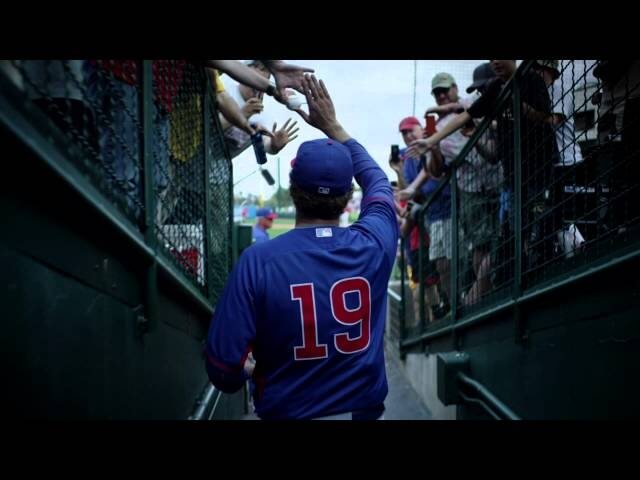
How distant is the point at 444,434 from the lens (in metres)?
1.52

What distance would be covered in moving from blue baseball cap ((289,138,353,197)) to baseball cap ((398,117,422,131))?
450 cm

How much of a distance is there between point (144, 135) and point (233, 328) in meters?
1.23

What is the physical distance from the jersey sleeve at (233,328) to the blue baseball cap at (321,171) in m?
0.36

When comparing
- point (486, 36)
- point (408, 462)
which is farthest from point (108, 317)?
point (486, 36)

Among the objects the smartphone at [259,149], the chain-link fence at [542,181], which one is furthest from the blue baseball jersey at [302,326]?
the smartphone at [259,149]

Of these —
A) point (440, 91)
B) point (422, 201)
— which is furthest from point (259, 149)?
point (422, 201)

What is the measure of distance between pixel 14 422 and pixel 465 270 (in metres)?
4.17

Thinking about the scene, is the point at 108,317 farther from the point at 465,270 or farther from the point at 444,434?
the point at 465,270

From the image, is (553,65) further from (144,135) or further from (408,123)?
(408,123)

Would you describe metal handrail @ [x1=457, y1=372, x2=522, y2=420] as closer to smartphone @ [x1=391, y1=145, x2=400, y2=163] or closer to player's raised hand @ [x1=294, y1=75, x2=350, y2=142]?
player's raised hand @ [x1=294, y1=75, x2=350, y2=142]

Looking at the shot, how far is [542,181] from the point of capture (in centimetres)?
332

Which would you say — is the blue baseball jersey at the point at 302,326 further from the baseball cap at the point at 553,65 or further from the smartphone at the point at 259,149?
the baseball cap at the point at 553,65

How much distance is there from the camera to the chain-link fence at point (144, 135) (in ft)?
5.52

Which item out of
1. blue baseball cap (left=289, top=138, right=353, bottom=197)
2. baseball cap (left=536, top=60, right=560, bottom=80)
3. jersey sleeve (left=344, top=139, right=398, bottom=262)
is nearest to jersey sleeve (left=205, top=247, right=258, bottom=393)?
blue baseball cap (left=289, top=138, right=353, bottom=197)
